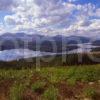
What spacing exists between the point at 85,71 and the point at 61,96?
249 centimetres

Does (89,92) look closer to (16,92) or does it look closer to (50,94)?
(50,94)

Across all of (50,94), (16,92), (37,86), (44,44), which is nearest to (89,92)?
(50,94)

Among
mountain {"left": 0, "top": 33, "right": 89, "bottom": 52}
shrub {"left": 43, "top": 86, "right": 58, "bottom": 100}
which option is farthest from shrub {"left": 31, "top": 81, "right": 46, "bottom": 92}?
→ mountain {"left": 0, "top": 33, "right": 89, "bottom": 52}

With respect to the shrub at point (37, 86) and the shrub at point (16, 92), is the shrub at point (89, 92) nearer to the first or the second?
the shrub at point (37, 86)

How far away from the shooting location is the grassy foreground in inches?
445

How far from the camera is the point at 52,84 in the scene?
12406 millimetres

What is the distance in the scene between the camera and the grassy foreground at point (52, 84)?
445 inches

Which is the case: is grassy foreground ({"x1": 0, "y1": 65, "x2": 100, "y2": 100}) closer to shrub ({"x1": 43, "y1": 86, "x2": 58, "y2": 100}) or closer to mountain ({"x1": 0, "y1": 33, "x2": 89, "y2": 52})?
shrub ({"x1": 43, "y1": 86, "x2": 58, "y2": 100})

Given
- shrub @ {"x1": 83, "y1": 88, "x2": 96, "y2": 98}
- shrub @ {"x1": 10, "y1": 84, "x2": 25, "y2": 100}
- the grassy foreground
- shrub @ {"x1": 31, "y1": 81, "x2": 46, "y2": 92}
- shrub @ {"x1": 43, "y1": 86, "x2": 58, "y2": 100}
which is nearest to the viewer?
shrub @ {"x1": 43, "y1": 86, "x2": 58, "y2": 100}

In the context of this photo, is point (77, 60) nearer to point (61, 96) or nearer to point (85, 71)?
point (85, 71)

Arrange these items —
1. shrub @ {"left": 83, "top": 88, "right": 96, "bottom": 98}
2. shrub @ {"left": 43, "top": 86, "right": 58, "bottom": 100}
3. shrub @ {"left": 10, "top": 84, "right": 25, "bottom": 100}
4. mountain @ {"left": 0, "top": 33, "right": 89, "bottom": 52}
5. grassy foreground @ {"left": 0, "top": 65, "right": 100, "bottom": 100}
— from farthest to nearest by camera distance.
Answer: mountain @ {"left": 0, "top": 33, "right": 89, "bottom": 52}
shrub @ {"left": 83, "top": 88, "right": 96, "bottom": 98}
grassy foreground @ {"left": 0, "top": 65, "right": 100, "bottom": 100}
shrub @ {"left": 10, "top": 84, "right": 25, "bottom": 100}
shrub @ {"left": 43, "top": 86, "right": 58, "bottom": 100}

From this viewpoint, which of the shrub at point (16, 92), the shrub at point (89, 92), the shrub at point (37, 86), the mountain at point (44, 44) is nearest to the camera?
the shrub at point (16, 92)

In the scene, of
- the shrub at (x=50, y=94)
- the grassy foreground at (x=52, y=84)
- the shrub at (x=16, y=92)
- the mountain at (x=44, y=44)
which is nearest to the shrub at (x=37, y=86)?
the grassy foreground at (x=52, y=84)

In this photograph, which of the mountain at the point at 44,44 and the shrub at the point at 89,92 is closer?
the shrub at the point at 89,92
